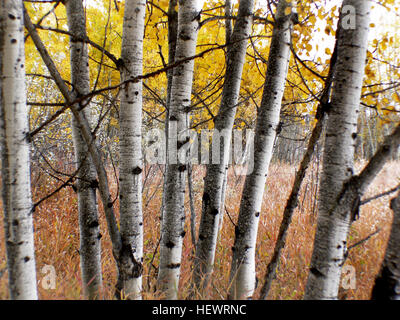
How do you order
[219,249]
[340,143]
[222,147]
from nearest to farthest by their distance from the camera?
[340,143]
[222,147]
[219,249]

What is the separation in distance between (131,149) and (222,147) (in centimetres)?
78

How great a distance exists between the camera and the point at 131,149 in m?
1.42

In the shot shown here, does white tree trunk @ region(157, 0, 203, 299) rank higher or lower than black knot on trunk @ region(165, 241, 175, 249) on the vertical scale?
higher

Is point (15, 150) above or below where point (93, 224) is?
above

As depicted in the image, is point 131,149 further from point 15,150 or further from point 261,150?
point 261,150

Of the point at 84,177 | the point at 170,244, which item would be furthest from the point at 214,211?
the point at 84,177

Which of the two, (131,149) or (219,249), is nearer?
(131,149)

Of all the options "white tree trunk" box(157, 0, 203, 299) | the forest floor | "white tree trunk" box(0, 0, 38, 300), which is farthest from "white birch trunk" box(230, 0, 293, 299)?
"white tree trunk" box(0, 0, 38, 300)

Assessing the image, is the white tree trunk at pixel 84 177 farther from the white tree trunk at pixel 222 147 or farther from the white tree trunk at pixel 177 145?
the white tree trunk at pixel 222 147

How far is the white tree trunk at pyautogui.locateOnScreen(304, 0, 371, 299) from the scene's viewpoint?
3.58ft

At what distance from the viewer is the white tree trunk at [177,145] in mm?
1629

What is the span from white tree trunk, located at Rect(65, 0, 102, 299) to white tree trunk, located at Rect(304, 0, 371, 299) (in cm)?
133

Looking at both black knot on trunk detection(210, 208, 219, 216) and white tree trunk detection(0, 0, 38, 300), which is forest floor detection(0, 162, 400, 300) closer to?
black knot on trunk detection(210, 208, 219, 216)

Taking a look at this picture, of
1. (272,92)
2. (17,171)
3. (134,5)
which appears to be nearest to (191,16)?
(134,5)
